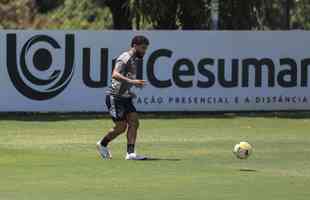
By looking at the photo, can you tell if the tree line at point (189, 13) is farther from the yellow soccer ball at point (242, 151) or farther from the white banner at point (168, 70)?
the yellow soccer ball at point (242, 151)

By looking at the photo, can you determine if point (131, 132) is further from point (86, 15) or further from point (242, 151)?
point (86, 15)

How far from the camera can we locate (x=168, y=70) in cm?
2705

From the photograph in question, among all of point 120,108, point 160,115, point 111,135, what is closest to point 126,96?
point 120,108

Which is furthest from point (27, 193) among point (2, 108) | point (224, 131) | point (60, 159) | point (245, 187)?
point (2, 108)

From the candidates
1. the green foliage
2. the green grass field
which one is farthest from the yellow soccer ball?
the green foliage

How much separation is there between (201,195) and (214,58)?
16291 millimetres

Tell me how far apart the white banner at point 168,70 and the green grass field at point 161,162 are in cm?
157

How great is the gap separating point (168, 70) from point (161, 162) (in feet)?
39.1

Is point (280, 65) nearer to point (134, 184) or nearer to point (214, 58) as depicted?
point (214, 58)

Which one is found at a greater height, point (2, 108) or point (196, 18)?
point (196, 18)

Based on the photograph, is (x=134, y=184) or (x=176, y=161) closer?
(x=134, y=184)

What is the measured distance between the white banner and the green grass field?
1.57 meters

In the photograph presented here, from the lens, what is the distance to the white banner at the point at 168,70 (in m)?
26.3

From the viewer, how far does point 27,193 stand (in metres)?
11.4
